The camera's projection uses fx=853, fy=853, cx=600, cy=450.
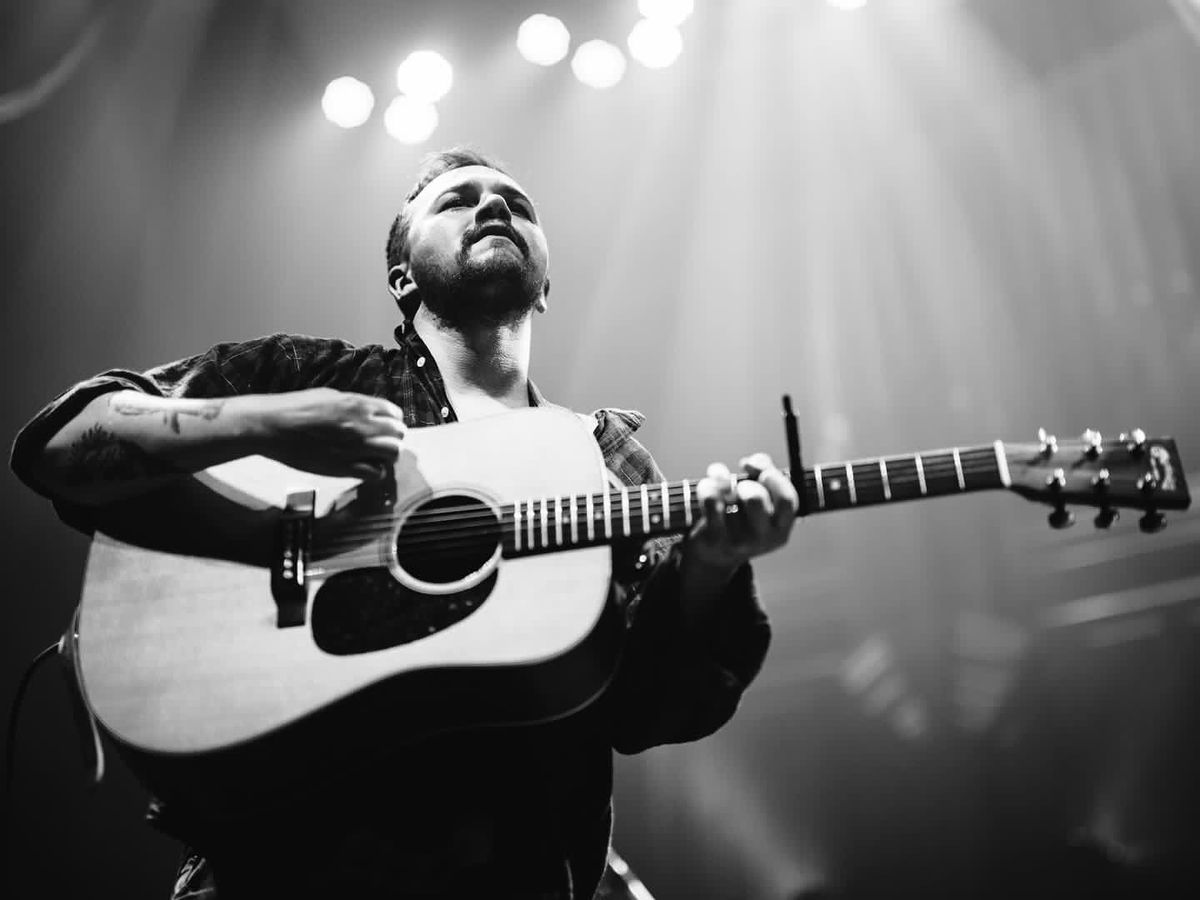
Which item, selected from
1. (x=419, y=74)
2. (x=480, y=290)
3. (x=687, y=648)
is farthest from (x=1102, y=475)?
(x=419, y=74)

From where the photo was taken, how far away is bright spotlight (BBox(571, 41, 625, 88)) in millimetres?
4219

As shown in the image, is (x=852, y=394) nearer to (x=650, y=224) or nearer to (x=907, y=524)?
(x=907, y=524)

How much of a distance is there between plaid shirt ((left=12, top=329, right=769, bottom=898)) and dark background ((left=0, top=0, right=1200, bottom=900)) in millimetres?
1926

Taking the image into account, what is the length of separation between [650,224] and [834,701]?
2.34 m

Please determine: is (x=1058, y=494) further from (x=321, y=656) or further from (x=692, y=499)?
(x=321, y=656)

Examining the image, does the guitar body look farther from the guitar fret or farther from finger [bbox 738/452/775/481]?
the guitar fret

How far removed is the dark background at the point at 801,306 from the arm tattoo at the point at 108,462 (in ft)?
6.96

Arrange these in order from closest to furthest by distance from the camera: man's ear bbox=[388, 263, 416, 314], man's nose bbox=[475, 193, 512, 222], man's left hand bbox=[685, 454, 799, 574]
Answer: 1. man's left hand bbox=[685, 454, 799, 574]
2. man's nose bbox=[475, 193, 512, 222]
3. man's ear bbox=[388, 263, 416, 314]

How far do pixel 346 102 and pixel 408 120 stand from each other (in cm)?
32

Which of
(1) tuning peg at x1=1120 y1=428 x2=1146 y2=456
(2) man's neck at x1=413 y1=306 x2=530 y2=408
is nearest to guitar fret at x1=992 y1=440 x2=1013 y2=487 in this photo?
(1) tuning peg at x1=1120 y1=428 x2=1146 y2=456

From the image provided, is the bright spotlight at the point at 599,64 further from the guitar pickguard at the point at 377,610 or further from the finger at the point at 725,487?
the guitar pickguard at the point at 377,610

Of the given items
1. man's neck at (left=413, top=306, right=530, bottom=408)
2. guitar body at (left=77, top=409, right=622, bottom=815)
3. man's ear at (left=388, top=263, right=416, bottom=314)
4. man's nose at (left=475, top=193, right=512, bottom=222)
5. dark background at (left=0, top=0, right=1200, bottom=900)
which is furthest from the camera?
dark background at (left=0, top=0, right=1200, bottom=900)

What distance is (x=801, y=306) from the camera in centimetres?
391

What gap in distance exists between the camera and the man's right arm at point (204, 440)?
1.65 meters
